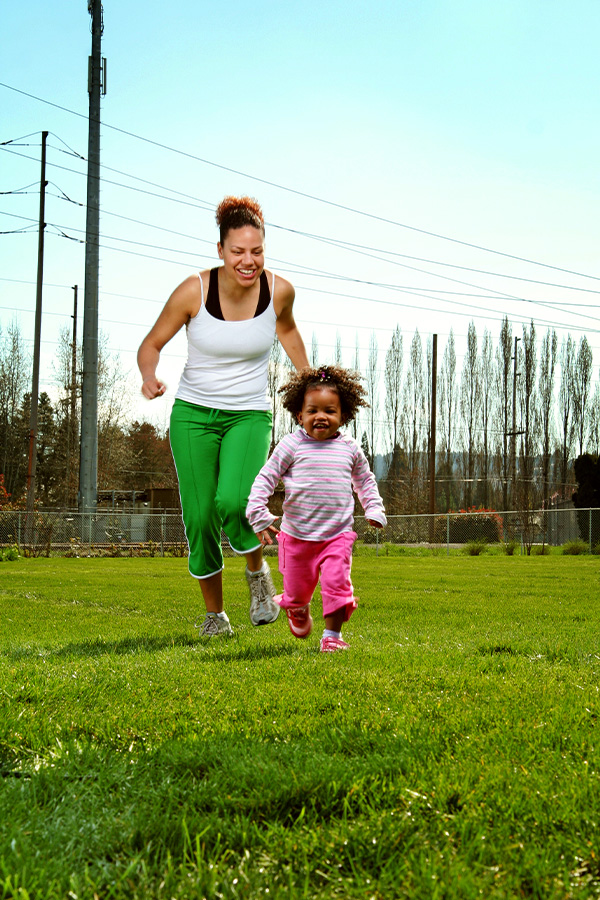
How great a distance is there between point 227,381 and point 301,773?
330 cm

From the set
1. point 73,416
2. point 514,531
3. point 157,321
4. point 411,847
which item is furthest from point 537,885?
point 73,416

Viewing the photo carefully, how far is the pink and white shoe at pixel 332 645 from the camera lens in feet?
14.2

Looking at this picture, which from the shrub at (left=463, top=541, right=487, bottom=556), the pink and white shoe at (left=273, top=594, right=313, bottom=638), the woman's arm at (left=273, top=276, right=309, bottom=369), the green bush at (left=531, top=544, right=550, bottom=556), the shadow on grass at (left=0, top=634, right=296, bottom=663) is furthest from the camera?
the green bush at (left=531, top=544, right=550, bottom=556)

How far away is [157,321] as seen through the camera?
16.7ft

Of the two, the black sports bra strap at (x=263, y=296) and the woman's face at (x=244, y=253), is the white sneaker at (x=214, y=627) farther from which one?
the woman's face at (x=244, y=253)

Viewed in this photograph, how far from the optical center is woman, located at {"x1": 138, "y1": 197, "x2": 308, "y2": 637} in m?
4.96

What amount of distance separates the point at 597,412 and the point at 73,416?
3078cm

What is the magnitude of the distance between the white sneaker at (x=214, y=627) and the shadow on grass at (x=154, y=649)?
0.13m

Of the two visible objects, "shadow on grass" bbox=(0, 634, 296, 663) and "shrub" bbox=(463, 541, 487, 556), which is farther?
"shrub" bbox=(463, 541, 487, 556)

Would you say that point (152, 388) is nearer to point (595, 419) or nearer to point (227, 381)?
point (227, 381)

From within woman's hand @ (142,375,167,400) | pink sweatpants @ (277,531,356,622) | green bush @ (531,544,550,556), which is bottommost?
green bush @ (531,544,550,556)

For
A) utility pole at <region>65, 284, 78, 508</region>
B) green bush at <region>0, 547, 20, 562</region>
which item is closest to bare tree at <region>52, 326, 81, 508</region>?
utility pole at <region>65, 284, 78, 508</region>

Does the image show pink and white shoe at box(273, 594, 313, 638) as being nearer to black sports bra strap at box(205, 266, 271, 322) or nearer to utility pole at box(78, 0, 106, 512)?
black sports bra strap at box(205, 266, 271, 322)

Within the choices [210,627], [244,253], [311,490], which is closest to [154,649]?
[210,627]
